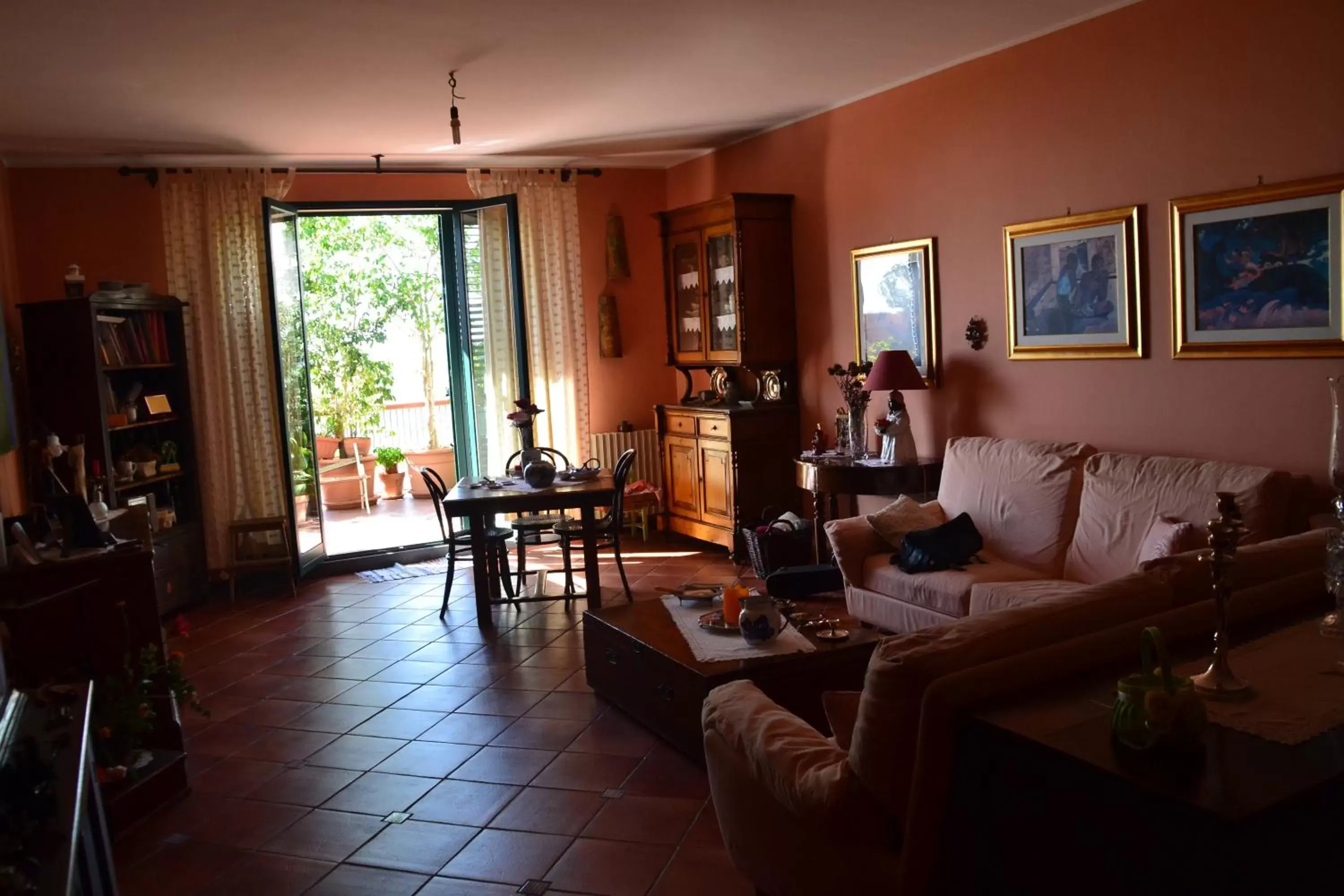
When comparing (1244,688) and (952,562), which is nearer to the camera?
(1244,688)

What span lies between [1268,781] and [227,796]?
3303mm

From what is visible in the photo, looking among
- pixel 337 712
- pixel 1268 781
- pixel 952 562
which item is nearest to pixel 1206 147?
pixel 952 562

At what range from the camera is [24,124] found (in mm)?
5430

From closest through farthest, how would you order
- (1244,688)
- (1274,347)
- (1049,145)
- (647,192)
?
1. (1244,688)
2. (1274,347)
3. (1049,145)
4. (647,192)

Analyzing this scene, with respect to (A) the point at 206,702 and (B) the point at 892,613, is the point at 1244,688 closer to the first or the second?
(B) the point at 892,613

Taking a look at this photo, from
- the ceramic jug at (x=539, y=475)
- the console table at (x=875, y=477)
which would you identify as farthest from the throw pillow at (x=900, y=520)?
the ceramic jug at (x=539, y=475)

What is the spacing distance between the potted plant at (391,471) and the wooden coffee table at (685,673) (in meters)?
6.69

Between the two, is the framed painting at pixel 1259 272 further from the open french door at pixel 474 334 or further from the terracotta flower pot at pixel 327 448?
the terracotta flower pot at pixel 327 448

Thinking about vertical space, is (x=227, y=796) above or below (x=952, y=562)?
below

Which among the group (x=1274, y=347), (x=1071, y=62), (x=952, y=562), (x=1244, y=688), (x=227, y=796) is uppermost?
(x=1071, y=62)

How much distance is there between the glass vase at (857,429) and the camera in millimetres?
5895

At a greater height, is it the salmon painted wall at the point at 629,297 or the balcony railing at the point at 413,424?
the salmon painted wall at the point at 629,297

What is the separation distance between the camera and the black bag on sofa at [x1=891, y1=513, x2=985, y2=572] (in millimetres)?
4535

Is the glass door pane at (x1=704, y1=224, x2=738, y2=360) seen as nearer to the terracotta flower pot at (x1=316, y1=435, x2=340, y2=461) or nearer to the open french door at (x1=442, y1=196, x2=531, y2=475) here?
the open french door at (x1=442, y1=196, x2=531, y2=475)
